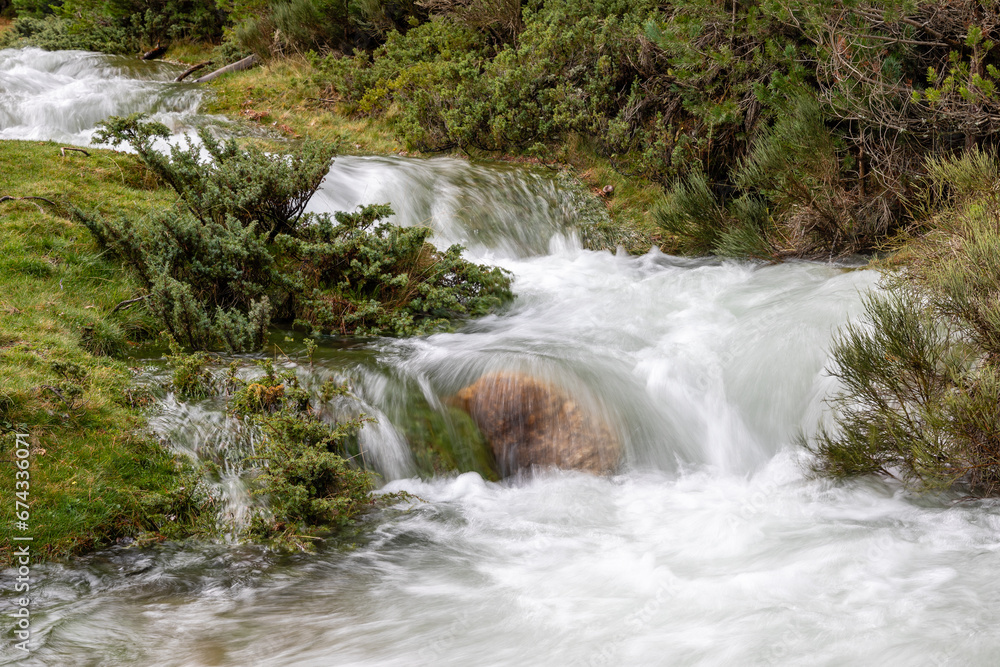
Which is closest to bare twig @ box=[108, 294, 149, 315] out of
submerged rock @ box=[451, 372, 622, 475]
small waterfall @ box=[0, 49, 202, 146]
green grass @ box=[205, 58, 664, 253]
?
submerged rock @ box=[451, 372, 622, 475]

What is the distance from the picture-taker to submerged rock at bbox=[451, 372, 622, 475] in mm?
5195

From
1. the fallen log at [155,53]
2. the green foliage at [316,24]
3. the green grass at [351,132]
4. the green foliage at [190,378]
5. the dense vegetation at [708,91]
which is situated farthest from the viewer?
the fallen log at [155,53]

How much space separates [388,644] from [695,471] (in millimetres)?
2651

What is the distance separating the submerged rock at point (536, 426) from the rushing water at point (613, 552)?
0.13 meters

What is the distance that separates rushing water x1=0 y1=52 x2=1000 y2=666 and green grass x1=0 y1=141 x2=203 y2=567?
0.76 ft

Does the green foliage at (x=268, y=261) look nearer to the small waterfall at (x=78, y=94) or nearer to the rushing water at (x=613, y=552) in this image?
the rushing water at (x=613, y=552)

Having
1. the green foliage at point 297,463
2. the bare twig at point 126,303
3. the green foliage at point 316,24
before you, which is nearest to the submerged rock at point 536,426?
the green foliage at point 297,463

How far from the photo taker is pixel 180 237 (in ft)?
19.0

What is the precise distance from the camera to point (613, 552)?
431 centimetres

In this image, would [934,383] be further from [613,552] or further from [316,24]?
[316,24]

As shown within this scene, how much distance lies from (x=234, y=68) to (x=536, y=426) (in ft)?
42.9

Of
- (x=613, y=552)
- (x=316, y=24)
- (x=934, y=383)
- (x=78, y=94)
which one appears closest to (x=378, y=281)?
(x=613, y=552)

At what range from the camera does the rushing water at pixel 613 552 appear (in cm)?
344

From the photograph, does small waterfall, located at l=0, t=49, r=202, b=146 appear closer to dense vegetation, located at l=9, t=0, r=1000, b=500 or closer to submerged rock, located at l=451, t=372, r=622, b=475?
dense vegetation, located at l=9, t=0, r=1000, b=500
